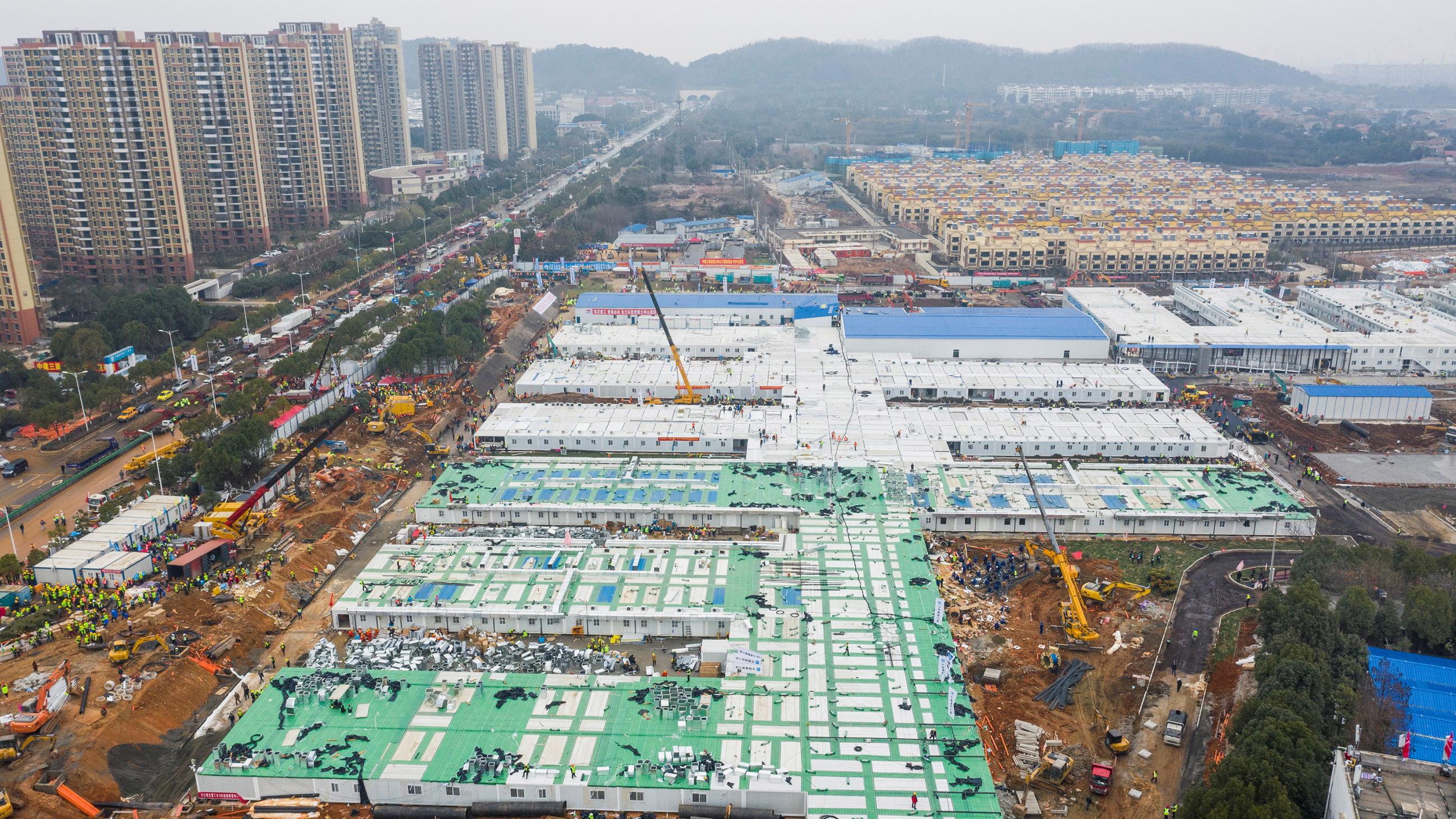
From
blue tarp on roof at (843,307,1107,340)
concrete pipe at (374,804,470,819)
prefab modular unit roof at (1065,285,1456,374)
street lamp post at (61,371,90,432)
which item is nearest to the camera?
concrete pipe at (374,804,470,819)

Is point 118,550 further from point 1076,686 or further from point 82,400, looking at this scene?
point 1076,686

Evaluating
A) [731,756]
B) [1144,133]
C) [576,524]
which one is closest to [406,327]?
[576,524]

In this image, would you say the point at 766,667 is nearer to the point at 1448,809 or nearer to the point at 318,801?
the point at 318,801

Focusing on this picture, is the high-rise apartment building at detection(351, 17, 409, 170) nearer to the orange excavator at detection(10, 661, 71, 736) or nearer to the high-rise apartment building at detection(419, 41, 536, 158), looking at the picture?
the high-rise apartment building at detection(419, 41, 536, 158)

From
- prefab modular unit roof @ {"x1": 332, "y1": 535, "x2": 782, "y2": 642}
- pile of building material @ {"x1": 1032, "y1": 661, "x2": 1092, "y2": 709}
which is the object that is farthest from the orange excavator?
pile of building material @ {"x1": 1032, "y1": 661, "x2": 1092, "y2": 709}

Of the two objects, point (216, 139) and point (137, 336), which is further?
point (216, 139)

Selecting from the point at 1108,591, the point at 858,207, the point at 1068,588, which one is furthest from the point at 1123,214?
the point at 1068,588
